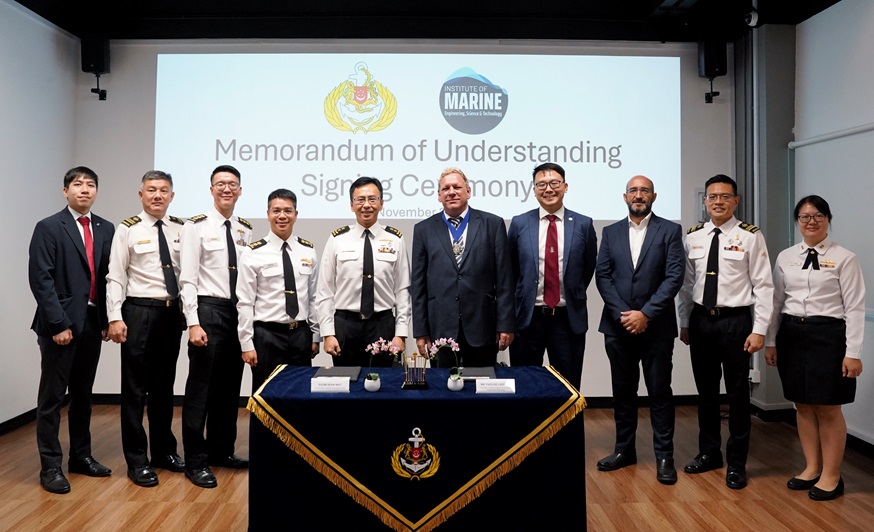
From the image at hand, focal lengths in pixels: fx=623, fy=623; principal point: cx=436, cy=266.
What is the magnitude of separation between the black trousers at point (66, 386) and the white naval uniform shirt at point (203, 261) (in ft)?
2.09

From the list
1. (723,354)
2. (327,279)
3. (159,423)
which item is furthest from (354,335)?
(723,354)

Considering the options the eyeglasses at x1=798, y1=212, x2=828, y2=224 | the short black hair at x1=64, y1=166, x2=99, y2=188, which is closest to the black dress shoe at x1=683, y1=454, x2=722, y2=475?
the eyeglasses at x1=798, y1=212, x2=828, y2=224

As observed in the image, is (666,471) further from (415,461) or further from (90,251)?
(90,251)

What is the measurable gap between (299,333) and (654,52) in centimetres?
398

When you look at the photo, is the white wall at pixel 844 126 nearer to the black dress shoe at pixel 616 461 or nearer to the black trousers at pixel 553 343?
the black dress shoe at pixel 616 461

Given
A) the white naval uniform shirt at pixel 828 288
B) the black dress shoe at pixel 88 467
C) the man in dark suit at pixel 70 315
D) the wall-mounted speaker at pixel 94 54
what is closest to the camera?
the white naval uniform shirt at pixel 828 288

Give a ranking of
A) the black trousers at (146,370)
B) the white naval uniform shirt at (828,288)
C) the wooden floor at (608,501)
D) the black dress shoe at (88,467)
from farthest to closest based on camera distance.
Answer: the black dress shoe at (88,467)
the black trousers at (146,370)
the white naval uniform shirt at (828,288)
the wooden floor at (608,501)

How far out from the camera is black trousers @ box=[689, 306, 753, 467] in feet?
11.9

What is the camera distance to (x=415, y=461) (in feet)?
8.32

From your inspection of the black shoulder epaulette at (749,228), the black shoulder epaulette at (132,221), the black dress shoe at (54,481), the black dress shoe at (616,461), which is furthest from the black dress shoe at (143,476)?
the black shoulder epaulette at (749,228)

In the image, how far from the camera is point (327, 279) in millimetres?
3480

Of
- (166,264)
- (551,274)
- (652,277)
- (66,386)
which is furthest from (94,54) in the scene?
(652,277)

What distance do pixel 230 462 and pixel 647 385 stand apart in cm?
261

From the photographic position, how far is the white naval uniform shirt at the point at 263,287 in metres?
3.47
